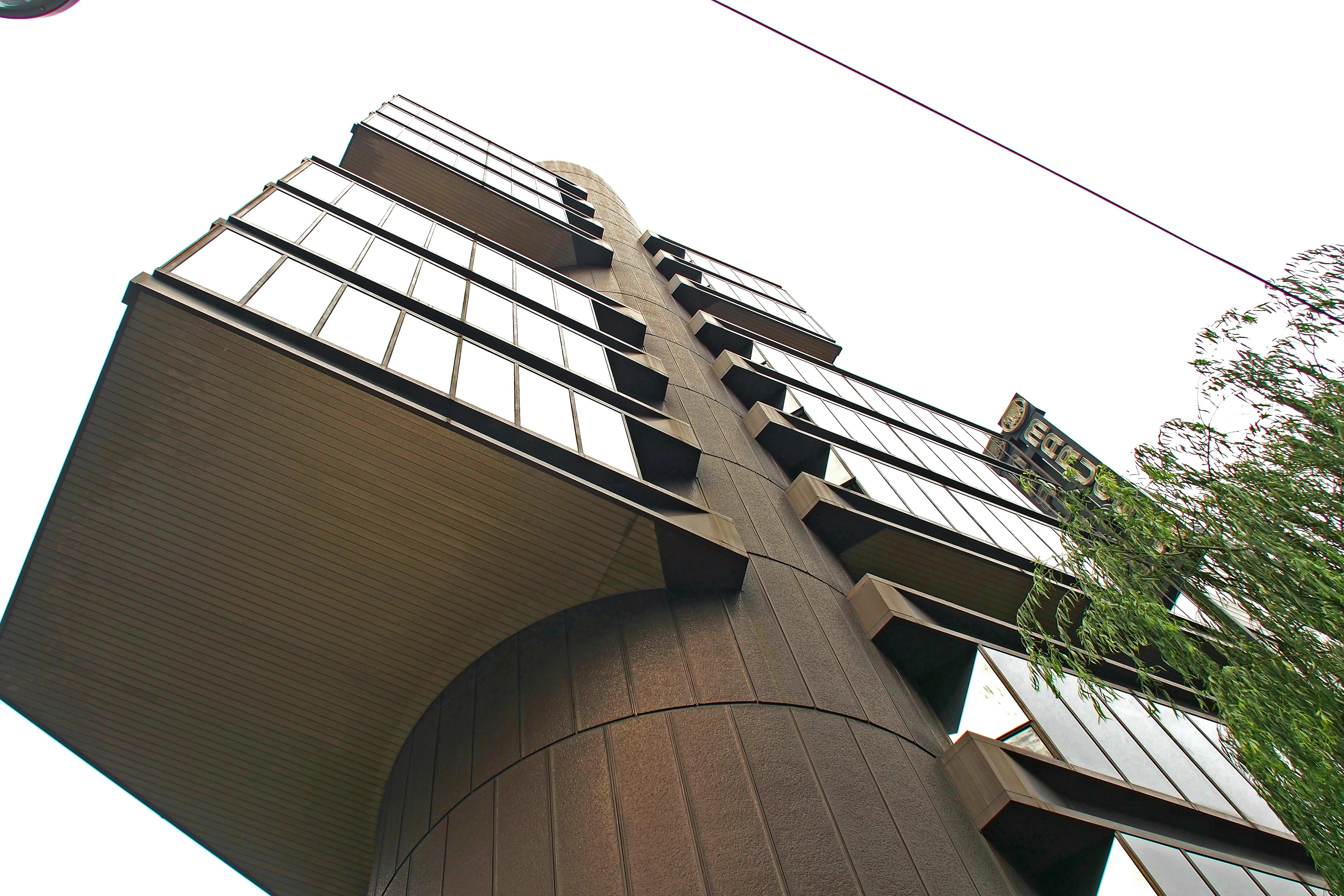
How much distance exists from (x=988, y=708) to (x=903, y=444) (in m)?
9.32

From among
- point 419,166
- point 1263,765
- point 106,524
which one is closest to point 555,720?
point 106,524

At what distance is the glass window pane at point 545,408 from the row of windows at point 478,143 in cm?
1915

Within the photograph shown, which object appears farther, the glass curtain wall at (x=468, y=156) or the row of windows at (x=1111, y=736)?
the glass curtain wall at (x=468, y=156)

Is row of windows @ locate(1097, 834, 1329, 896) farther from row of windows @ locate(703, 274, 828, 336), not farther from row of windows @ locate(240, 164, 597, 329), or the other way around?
row of windows @ locate(703, 274, 828, 336)

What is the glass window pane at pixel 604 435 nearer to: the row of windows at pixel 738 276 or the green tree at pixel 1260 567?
the green tree at pixel 1260 567

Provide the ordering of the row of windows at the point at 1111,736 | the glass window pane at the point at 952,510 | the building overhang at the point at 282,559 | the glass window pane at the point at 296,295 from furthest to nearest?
the glass window pane at the point at 952,510
the row of windows at the point at 1111,736
the glass window pane at the point at 296,295
the building overhang at the point at 282,559

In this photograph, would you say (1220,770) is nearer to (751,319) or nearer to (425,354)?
(425,354)

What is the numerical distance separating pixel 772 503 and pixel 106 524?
869 centimetres

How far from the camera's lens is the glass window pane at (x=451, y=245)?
14.9 m

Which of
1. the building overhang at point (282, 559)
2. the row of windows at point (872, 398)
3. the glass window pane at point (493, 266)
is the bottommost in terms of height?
the building overhang at point (282, 559)

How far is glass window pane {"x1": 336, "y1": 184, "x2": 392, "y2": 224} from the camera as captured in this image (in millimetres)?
14711

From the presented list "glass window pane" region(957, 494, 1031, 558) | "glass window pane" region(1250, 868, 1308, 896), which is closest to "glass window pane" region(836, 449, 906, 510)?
"glass window pane" region(957, 494, 1031, 558)

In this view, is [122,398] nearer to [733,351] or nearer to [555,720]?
[555,720]

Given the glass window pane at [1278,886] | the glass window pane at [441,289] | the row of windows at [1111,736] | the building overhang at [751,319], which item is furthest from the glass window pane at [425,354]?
the building overhang at [751,319]
